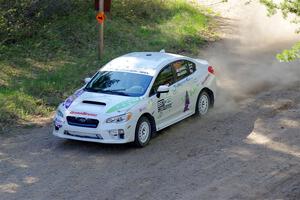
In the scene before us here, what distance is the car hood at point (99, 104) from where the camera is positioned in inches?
530

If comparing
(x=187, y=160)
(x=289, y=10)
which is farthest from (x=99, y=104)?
(x=289, y=10)

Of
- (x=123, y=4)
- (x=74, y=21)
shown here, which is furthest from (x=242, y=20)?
(x=74, y=21)

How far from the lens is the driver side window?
14.4m

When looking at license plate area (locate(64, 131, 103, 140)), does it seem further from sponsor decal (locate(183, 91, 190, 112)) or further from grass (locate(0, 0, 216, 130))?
sponsor decal (locate(183, 91, 190, 112))

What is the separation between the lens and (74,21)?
77.4 ft

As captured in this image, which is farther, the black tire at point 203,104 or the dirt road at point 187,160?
the black tire at point 203,104

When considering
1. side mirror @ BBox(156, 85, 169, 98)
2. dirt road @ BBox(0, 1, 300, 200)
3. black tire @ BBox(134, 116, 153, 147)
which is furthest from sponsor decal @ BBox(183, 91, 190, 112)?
black tire @ BBox(134, 116, 153, 147)

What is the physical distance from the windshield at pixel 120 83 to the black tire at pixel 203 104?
6.53ft

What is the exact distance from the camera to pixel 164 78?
1484cm

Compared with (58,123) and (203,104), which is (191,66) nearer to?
(203,104)

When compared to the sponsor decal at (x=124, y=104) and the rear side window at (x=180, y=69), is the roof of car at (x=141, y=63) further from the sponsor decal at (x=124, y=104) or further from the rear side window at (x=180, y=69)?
the sponsor decal at (x=124, y=104)

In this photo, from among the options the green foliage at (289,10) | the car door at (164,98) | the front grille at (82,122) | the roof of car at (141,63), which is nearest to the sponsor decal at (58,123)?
the front grille at (82,122)

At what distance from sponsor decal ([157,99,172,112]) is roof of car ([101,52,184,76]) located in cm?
67

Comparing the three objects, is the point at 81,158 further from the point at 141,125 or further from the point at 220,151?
the point at 220,151
